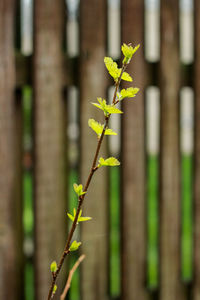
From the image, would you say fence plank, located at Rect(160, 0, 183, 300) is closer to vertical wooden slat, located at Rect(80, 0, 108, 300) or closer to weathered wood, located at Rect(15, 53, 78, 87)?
vertical wooden slat, located at Rect(80, 0, 108, 300)

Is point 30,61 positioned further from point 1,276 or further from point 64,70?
point 1,276

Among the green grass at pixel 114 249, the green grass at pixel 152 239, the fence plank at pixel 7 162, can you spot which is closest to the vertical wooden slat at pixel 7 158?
the fence plank at pixel 7 162

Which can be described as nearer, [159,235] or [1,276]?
[1,276]

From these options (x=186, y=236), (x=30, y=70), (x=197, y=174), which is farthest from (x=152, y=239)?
(x=30, y=70)

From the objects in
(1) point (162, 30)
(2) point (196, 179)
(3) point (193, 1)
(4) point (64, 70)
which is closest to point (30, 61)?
(4) point (64, 70)

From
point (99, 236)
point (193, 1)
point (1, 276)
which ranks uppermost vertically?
point (193, 1)

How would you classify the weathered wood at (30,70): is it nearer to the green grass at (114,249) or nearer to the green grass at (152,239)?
the green grass at (114,249)

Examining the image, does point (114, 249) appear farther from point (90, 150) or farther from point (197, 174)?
point (90, 150)
